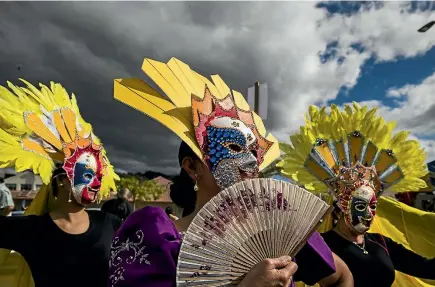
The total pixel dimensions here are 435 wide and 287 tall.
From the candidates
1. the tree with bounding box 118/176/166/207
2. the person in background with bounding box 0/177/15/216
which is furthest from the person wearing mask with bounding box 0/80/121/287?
the tree with bounding box 118/176/166/207

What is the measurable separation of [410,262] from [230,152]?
2.17 meters

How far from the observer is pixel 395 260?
318cm

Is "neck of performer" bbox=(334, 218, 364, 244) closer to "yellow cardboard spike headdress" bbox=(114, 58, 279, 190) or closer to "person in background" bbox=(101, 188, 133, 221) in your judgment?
"yellow cardboard spike headdress" bbox=(114, 58, 279, 190)

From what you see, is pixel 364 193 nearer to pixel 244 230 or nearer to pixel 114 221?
pixel 114 221

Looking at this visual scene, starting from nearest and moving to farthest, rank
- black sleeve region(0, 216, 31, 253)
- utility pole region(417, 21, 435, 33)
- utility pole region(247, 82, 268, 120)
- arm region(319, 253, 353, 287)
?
1. arm region(319, 253, 353, 287)
2. black sleeve region(0, 216, 31, 253)
3. utility pole region(247, 82, 268, 120)
4. utility pole region(417, 21, 435, 33)

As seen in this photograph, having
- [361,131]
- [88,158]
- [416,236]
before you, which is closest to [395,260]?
[416,236]

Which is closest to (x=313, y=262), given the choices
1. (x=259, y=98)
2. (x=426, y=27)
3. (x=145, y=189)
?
(x=259, y=98)

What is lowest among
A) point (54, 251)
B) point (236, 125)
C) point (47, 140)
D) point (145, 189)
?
point (54, 251)

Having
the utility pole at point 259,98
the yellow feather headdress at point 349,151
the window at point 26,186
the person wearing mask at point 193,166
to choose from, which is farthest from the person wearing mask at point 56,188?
the window at point 26,186

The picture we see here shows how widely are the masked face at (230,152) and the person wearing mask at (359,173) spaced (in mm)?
1701

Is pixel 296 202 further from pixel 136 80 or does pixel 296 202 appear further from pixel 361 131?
pixel 361 131

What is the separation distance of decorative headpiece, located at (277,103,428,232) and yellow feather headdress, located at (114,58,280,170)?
1691 mm

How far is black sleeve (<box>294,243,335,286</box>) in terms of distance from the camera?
5.72 ft

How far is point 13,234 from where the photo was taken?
9.51 feet
